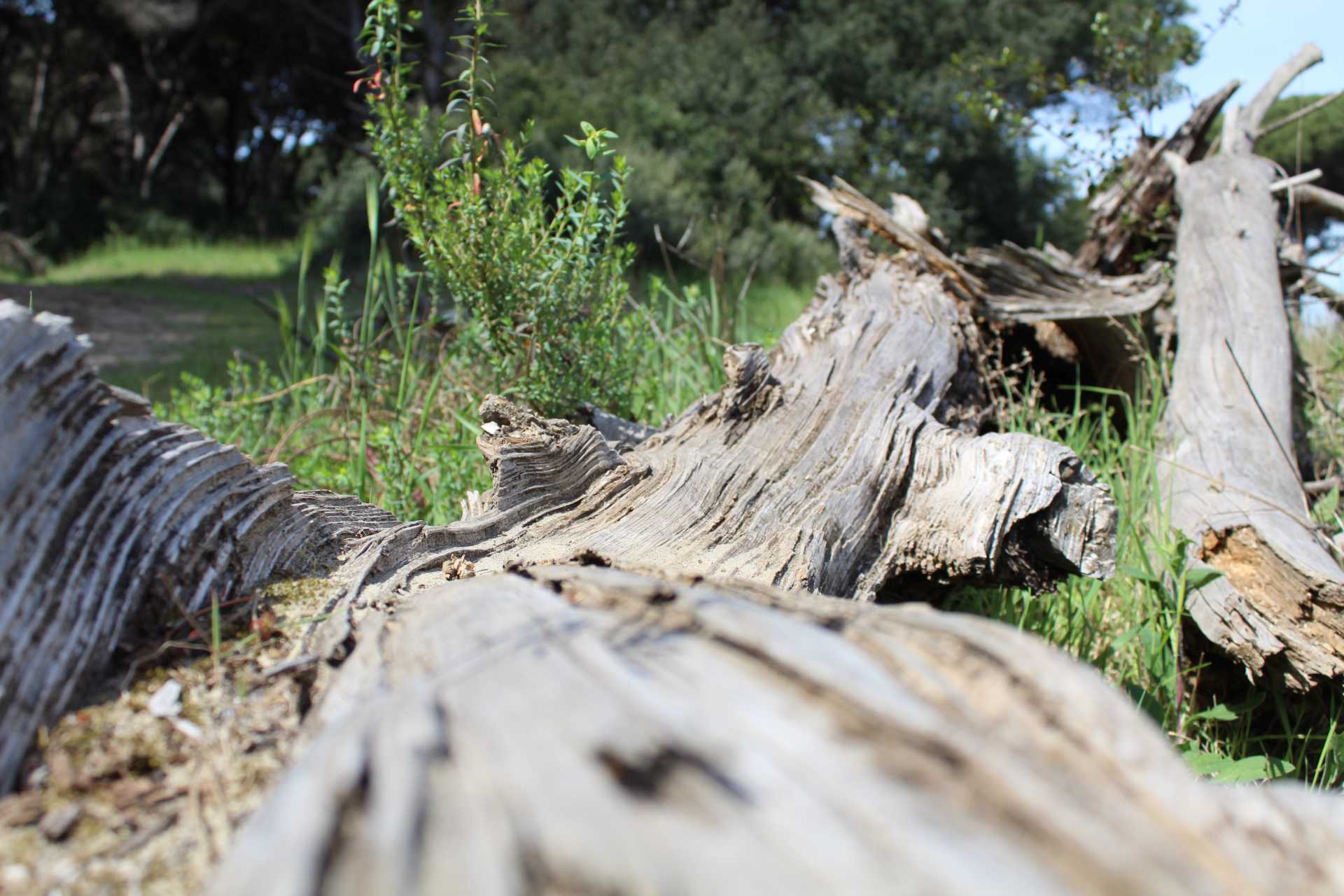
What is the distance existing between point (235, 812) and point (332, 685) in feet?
0.59

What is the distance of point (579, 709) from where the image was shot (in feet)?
2.59

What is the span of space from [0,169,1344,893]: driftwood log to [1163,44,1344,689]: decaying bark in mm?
1211

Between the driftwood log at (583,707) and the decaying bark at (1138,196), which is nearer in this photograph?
the driftwood log at (583,707)

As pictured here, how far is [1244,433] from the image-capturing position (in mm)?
2916

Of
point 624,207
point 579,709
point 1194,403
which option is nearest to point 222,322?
point 624,207

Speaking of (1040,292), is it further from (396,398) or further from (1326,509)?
(396,398)

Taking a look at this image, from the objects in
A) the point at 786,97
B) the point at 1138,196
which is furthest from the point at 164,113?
the point at 1138,196

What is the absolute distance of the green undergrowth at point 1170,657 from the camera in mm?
2273

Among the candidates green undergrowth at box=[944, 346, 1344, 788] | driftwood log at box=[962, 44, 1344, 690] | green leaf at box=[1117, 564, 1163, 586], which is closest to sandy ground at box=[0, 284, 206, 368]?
driftwood log at box=[962, 44, 1344, 690]

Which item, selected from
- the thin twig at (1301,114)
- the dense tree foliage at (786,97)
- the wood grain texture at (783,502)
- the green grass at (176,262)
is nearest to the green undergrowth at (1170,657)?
the wood grain texture at (783,502)

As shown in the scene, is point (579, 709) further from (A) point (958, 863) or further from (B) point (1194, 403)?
(B) point (1194, 403)

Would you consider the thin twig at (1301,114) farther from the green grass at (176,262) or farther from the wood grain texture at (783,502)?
the green grass at (176,262)

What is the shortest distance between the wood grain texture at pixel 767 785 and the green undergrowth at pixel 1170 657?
142cm

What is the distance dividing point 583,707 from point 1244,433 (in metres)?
2.88
